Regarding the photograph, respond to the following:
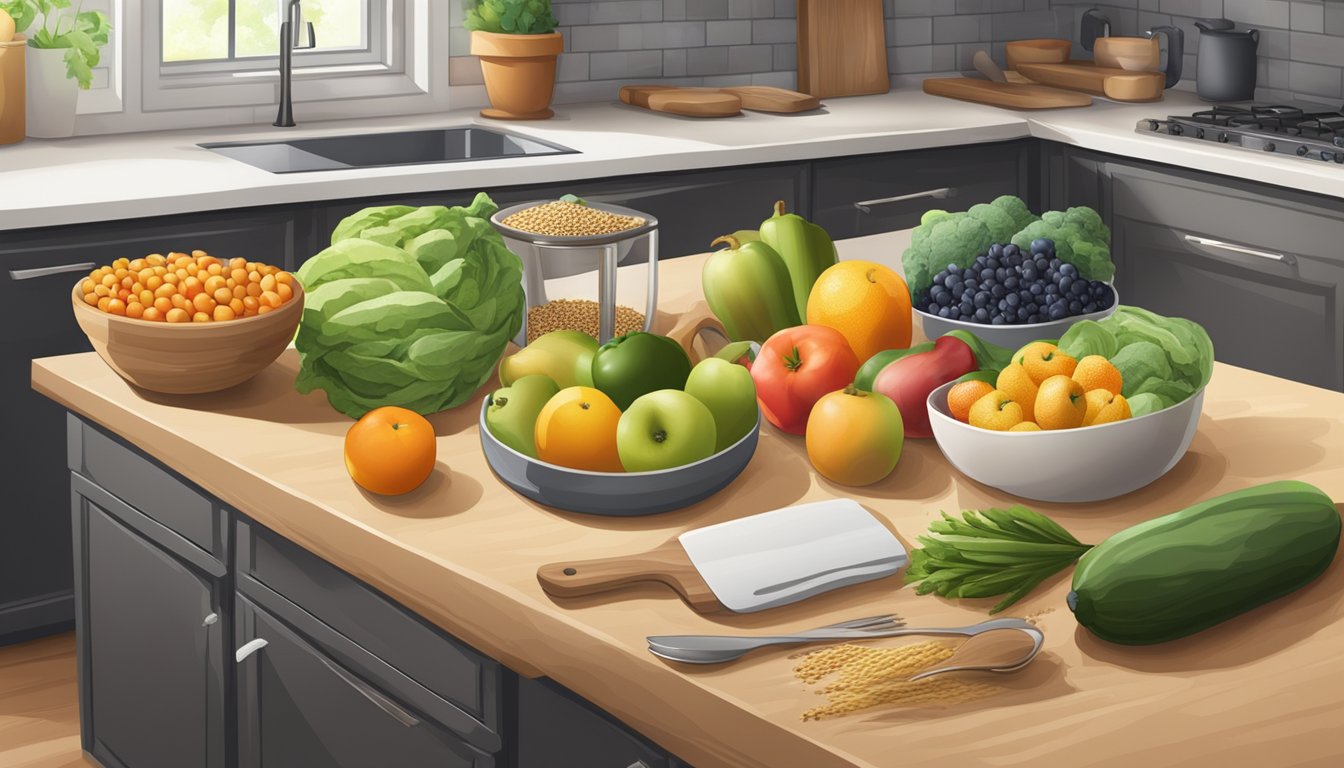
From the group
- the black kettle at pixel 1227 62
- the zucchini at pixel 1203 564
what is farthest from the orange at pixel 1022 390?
the black kettle at pixel 1227 62

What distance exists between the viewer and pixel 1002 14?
195 inches

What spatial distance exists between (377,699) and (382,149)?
8.63ft

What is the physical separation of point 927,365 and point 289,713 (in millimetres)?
807

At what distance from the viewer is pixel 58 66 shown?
11.6 ft

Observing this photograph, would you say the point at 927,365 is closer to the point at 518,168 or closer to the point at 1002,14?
the point at 518,168

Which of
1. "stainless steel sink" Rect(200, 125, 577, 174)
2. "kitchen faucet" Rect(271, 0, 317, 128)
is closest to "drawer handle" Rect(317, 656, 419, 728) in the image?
"stainless steel sink" Rect(200, 125, 577, 174)

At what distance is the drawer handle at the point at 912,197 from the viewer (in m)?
3.89

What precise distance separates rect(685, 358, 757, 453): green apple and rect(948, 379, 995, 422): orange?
20cm

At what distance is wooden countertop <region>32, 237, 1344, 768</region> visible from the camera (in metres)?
1.11

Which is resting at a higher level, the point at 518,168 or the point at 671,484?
the point at 518,168

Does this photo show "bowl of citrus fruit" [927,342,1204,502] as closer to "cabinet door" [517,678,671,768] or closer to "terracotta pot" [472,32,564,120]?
"cabinet door" [517,678,671,768]

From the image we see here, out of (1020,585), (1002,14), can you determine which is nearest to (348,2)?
(1002,14)

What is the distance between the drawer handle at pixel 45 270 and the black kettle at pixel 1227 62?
3.06 meters

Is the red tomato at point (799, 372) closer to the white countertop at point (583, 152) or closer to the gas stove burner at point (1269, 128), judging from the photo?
the white countertop at point (583, 152)
